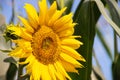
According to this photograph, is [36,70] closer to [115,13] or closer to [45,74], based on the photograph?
[45,74]

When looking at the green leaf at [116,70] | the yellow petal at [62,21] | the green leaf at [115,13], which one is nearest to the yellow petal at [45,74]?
the yellow petal at [62,21]

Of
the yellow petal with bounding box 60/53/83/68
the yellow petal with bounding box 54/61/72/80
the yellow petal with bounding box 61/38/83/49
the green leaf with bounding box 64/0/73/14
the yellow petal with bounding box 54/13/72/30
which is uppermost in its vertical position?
the green leaf with bounding box 64/0/73/14

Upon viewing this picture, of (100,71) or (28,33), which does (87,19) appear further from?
(100,71)

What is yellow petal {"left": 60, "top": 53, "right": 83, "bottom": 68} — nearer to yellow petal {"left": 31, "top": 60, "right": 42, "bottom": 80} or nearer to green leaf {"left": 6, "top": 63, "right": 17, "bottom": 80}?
yellow petal {"left": 31, "top": 60, "right": 42, "bottom": 80}

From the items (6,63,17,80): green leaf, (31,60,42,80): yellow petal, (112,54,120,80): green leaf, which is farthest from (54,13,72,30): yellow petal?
(112,54,120,80): green leaf

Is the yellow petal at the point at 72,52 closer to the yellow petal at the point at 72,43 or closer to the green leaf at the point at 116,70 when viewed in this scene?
the yellow petal at the point at 72,43

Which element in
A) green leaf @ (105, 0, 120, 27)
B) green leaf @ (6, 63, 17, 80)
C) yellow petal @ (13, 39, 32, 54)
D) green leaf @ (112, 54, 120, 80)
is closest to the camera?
yellow petal @ (13, 39, 32, 54)

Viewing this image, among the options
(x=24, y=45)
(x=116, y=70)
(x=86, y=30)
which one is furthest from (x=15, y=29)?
(x=116, y=70)

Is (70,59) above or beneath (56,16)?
beneath
